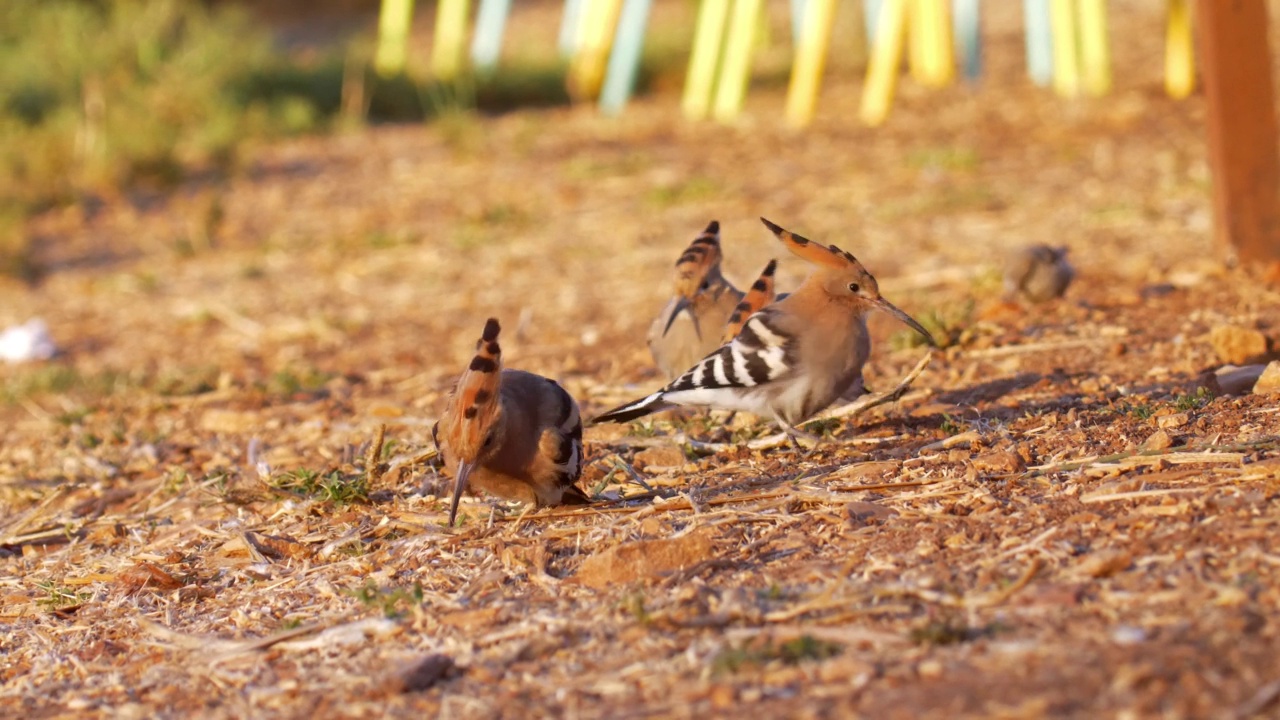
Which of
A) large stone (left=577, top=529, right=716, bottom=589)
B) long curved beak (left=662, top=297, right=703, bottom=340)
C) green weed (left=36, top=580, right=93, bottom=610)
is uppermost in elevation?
long curved beak (left=662, top=297, right=703, bottom=340)

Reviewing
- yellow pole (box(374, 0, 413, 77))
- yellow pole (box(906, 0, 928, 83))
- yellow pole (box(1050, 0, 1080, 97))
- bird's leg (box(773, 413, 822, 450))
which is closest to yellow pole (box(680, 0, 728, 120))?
yellow pole (box(906, 0, 928, 83))

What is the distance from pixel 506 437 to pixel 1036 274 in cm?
344

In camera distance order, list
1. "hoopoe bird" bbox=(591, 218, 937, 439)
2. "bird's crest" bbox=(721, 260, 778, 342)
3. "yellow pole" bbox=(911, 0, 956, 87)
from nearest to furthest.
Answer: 1. "hoopoe bird" bbox=(591, 218, 937, 439)
2. "bird's crest" bbox=(721, 260, 778, 342)
3. "yellow pole" bbox=(911, 0, 956, 87)

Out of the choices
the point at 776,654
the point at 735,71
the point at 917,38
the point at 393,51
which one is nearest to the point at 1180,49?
the point at 917,38

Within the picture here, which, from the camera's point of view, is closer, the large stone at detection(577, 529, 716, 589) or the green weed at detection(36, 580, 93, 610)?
the large stone at detection(577, 529, 716, 589)

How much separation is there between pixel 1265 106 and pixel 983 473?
338 centimetres

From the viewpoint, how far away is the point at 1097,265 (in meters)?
8.36

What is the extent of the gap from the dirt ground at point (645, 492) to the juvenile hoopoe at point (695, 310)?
37 centimetres

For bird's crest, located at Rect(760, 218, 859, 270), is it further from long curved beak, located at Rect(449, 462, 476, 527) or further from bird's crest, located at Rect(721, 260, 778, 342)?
long curved beak, located at Rect(449, 462, 476, 527)

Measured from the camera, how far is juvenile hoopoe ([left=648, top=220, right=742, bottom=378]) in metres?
6.00

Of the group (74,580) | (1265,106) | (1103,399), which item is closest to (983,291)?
(1265,106)

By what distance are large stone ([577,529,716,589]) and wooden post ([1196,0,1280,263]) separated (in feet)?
13.0

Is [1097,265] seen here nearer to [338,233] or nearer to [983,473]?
[983,473]

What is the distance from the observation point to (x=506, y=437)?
180 inches
